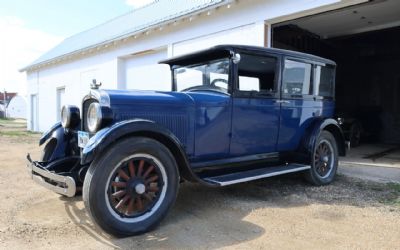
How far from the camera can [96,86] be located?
3920 millimetres

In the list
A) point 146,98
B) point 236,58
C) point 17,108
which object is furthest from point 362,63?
point 17,108

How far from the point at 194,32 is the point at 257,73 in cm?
515

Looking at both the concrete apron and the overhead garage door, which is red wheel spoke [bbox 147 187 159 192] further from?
the overhead garage door

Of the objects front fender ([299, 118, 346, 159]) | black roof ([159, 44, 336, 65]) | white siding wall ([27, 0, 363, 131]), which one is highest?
white siding wall ([27, 0, 363, 131])

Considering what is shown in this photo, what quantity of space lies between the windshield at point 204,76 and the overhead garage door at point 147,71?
5283mm

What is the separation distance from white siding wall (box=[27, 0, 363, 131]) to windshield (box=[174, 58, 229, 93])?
332 cm

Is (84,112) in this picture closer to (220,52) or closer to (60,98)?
(220,52)

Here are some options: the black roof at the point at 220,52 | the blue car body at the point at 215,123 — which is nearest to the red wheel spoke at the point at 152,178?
the blue car body at the point at 215,123

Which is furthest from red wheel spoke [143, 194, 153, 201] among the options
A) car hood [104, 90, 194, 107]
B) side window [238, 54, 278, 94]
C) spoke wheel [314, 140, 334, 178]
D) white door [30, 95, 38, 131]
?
white door [30, 95, 38, 131]

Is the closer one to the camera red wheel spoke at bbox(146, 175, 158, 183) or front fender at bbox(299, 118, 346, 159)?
red wheel spoke at bbox(146, 175, 158, 183)

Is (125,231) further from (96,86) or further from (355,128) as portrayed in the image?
(355,128)

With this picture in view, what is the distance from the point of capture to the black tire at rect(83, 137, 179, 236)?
307 centimetres

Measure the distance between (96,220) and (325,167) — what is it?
3.61m

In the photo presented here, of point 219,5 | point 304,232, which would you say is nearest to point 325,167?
point 304,232
